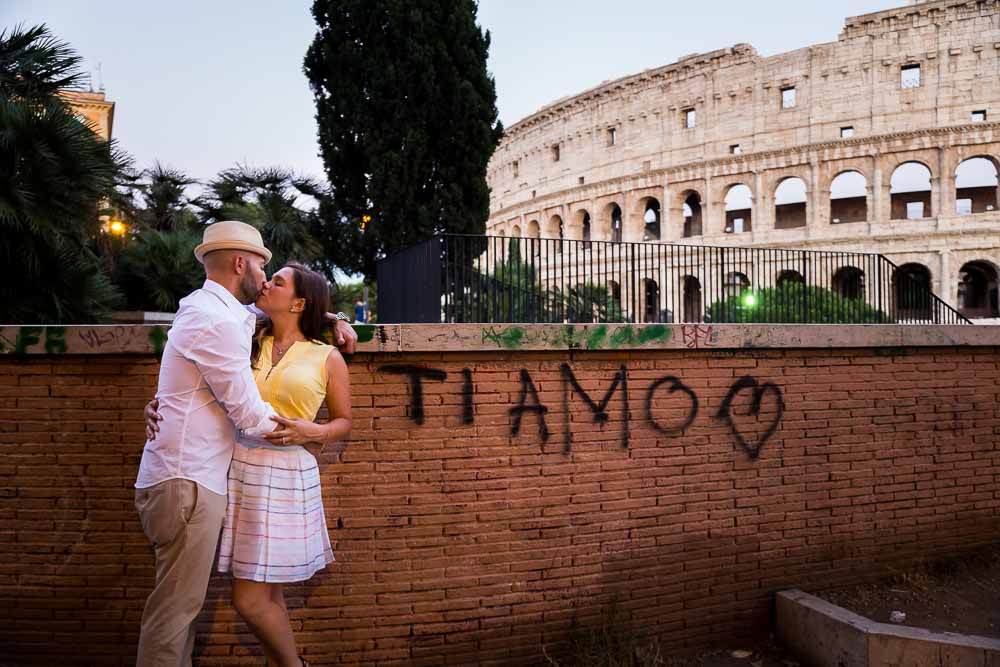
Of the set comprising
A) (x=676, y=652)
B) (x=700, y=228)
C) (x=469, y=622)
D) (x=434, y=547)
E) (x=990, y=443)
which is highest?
(x=700, y=228)

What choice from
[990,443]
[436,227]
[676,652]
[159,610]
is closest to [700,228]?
[436,227]

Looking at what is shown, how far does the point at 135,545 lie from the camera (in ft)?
13.3

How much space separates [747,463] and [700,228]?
37.6 meters

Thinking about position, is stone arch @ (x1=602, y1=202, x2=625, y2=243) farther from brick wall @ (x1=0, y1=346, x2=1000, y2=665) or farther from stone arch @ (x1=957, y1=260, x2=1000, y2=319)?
brick wall @ (x1=0, y1=346, x2=1000, y2=665)

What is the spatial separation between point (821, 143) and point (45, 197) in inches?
1442

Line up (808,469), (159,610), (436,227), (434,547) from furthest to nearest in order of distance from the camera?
(436,227)
(808,469)
(434,547)
(159,610)

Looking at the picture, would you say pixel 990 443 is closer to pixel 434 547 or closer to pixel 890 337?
pixel 890 337

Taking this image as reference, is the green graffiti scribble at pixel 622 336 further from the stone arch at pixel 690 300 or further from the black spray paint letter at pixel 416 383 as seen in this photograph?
the stone arch at pixel 690 300

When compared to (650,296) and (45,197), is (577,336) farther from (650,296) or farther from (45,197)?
(45,197)

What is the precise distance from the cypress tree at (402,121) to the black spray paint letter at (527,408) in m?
11.9

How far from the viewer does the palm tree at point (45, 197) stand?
711 cm

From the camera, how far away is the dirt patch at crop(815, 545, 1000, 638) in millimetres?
5043

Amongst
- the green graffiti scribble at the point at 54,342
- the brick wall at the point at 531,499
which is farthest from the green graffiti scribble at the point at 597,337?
the green graffiti scribble at the point at 54,342

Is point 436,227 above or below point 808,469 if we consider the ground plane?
above
